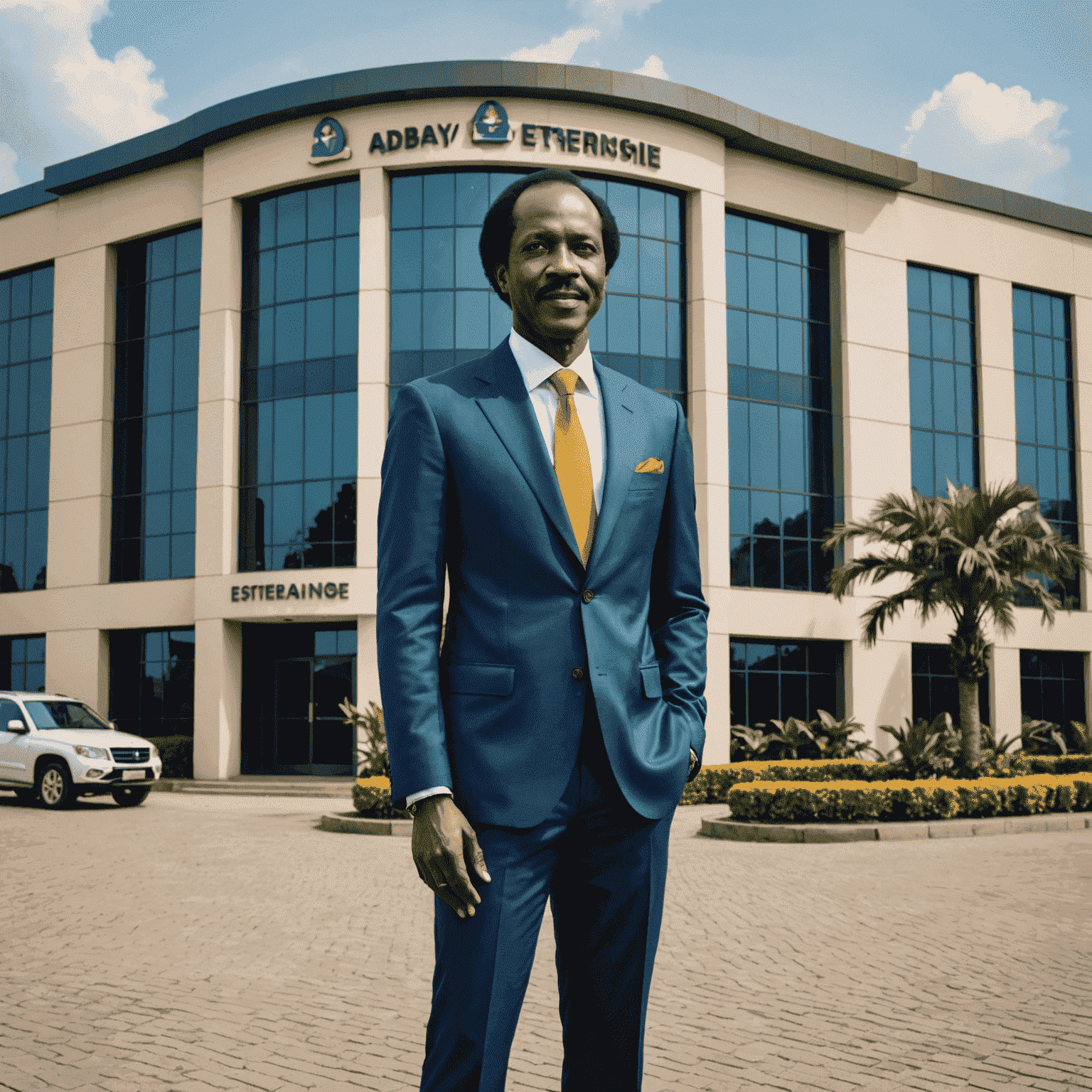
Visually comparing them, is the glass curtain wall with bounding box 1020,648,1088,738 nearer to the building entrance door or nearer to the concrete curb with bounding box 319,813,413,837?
the building entrance door

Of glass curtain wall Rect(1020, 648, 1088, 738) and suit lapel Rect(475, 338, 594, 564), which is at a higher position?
suit lapel Rect(475, 338, 594, 564)

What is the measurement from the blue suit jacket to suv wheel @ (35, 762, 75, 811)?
57.2 ft

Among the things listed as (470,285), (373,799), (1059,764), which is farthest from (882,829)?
(470,285)

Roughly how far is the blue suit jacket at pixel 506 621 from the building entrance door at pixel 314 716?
82.0 feet

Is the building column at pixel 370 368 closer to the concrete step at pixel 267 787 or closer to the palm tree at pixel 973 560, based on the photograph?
the concrete step at pixel 267 787

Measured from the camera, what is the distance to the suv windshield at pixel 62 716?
61.3ft

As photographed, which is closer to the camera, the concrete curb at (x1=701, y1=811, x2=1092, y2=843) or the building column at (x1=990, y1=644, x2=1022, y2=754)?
the concrete curb at (x1=701, y1=811, x2=1092, y2=843)

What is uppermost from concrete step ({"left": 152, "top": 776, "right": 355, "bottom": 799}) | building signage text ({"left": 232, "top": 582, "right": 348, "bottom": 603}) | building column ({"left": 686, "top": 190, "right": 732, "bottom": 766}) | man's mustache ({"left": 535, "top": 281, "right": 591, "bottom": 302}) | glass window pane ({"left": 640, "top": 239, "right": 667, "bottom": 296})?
glass window pane ({"left": 640, "top": 239, "right": 667, "bottom": 296})

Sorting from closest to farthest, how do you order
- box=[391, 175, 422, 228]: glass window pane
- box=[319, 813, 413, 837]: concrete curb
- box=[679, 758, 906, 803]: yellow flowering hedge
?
box=[319, 813, 413, 837]: concrete curb, box=[679, 758, 906, 803]: yellow flowering hedge, box=[391, 175, 422, 228]: glass window pane

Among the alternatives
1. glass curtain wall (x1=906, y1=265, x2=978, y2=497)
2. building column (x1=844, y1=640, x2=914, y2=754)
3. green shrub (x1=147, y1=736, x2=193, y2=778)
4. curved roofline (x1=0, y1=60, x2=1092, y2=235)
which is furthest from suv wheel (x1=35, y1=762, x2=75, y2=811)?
glass curtain wall (x1=906, y1=265, x2=978, y2=497)

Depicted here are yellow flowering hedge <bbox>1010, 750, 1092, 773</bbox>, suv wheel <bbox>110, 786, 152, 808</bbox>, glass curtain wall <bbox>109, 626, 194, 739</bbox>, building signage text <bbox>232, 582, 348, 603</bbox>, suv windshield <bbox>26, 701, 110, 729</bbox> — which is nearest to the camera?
suv windshield <bbox>26, 701, 110, 729</bbox>

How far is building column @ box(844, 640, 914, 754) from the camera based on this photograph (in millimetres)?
27781

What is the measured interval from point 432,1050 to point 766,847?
449 inches

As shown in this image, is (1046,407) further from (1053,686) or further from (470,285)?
(470,285)
